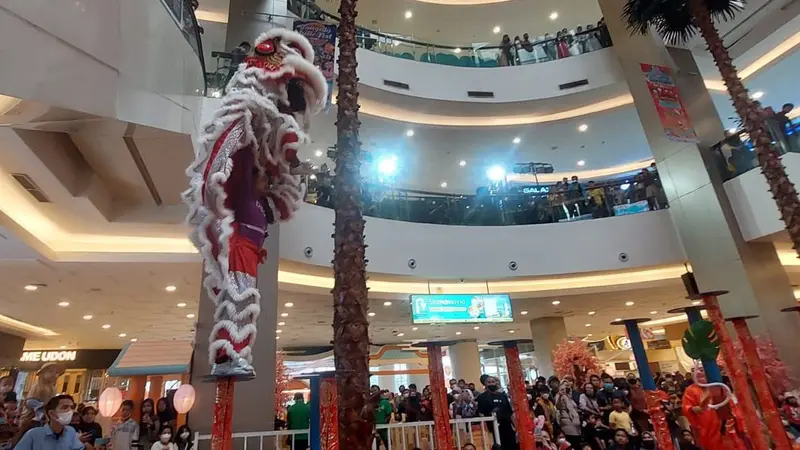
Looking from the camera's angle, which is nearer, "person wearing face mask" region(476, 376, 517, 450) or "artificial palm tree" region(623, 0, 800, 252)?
"artificial palm tree" region(623, 0, 800, 252)

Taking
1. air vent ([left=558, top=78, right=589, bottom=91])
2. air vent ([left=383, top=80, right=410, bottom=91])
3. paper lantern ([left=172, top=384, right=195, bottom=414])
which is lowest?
paper lantern ([left=172, top=384, right=195, bottom=414])

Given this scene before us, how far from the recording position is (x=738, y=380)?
3.76 metres

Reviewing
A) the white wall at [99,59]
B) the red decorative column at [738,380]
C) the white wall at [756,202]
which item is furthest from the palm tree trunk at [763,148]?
the white wall at [99,59]

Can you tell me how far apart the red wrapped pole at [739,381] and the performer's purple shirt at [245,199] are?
3682mm

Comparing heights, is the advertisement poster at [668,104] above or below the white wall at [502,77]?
below

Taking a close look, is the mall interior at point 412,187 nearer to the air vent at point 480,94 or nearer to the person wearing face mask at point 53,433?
the air vent at point 480,94

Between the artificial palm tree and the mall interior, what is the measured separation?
1289mm

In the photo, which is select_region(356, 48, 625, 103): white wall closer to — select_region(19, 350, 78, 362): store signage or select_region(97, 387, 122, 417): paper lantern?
select_region(97, 387, 122, 417): paper lantern

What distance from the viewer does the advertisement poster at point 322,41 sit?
20.0 ft

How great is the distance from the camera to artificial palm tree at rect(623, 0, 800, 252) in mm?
4699

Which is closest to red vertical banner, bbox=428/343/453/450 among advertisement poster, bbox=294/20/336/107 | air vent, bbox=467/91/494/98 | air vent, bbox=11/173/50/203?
air vent, bbox=11/173/50/203

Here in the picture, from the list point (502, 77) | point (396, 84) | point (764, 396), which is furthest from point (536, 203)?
point (764, 396)

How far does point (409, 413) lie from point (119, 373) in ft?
15.4

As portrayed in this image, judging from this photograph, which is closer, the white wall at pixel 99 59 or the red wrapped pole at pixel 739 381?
the white wall at pixel 99 59
